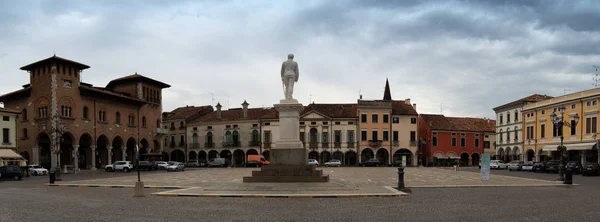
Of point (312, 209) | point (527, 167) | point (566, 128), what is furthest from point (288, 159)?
point (566, 128)

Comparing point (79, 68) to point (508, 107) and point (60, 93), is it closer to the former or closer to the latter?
point (60, 93)

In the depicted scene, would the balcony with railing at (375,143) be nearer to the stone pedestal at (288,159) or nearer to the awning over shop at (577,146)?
the awning over shop at (577,146)

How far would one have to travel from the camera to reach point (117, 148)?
61500mm

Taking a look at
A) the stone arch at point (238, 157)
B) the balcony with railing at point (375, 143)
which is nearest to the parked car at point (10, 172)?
the stone arch at point (238, 157)

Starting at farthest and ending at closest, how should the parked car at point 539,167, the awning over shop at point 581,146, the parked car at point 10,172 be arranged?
the awning over shop at point 581,146, the parked car at point 539,167, the parked car at point 10,172

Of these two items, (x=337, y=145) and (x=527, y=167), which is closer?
(x=527, y=167)

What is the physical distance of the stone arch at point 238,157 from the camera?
72.6 m

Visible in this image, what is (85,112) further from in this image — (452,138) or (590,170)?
(452,138)

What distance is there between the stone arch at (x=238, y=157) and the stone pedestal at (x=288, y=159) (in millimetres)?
52436

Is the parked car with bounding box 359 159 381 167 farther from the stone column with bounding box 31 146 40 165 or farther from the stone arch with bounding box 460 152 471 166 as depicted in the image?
the stone column with bounding box 31 146 40 165

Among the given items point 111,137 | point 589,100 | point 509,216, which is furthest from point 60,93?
point 589,100

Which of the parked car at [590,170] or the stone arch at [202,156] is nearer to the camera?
the parked car at [590,170]

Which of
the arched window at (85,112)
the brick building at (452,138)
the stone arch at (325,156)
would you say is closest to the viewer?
the arched window at (85,112)

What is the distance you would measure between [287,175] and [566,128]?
1659 inches
